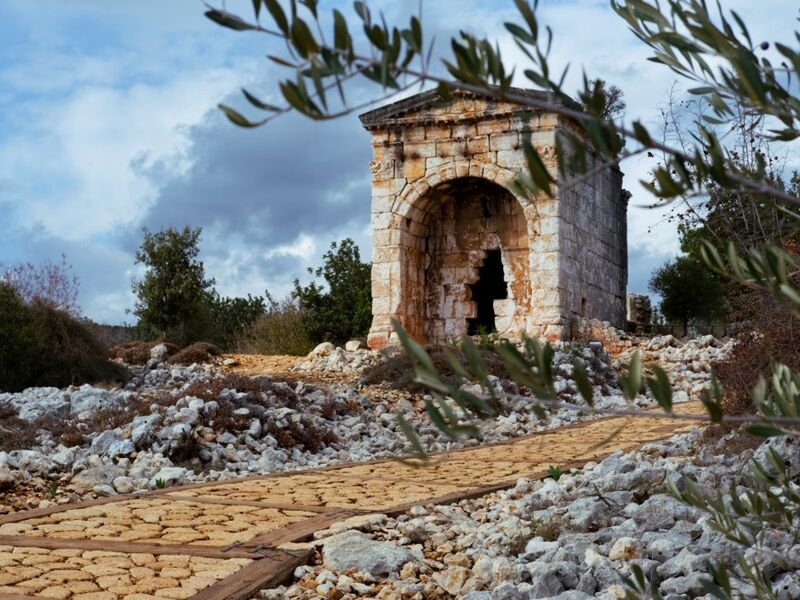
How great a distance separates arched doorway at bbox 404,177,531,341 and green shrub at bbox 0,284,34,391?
6946mm

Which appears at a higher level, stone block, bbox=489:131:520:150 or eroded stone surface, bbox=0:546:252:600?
stone block, bbox=489:131:520:150

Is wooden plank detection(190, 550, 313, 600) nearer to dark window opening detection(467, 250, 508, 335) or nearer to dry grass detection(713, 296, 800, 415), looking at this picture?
dry grass detection(713, 296, 800, 415)

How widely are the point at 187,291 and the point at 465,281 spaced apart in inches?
329

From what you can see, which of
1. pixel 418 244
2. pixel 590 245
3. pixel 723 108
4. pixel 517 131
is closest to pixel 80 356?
pixel 418 244

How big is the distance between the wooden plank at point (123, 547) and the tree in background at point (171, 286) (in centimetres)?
1894

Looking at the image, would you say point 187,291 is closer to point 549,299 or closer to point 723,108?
point 549,299

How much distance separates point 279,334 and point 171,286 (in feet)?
9.73

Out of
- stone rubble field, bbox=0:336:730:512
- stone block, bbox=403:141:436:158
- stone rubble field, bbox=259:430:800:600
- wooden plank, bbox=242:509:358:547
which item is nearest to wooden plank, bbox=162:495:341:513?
wooden plank, bbox=242:509:358:547

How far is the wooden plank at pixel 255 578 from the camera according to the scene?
16.1 feet

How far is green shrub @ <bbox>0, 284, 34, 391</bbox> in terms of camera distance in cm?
1466

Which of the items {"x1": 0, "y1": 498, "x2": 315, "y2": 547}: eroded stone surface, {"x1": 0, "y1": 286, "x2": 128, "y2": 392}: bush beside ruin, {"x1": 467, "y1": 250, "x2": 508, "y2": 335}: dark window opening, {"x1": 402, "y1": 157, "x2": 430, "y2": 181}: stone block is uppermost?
{"x1": 402, "y1": 157, "x2": 430, "y2": 181}: stone block

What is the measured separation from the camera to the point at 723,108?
2.95 metres

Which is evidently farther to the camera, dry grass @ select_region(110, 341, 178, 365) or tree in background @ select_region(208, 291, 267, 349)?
tree in background @ select_region(208, 291, 267, 349)

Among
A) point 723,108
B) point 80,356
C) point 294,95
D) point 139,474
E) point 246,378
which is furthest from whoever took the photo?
point 80,356
